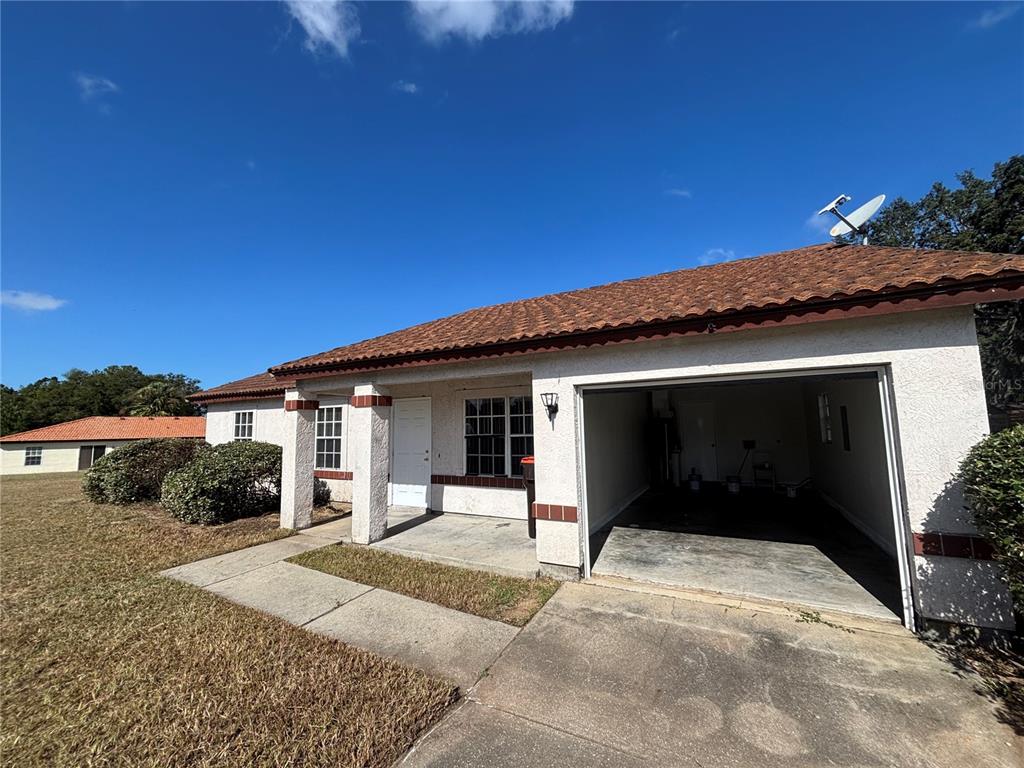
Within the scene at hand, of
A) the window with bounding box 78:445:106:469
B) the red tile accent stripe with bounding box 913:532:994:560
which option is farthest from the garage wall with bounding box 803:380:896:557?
the window with bounding box 78:445:106:469

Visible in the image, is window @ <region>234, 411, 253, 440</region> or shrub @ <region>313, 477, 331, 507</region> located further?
window @ <region>234, 411, 253, 440</region>

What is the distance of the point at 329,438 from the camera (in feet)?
37.8

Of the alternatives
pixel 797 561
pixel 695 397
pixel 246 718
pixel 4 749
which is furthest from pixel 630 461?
pixel 4 749

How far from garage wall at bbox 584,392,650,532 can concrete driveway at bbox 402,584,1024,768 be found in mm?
3230

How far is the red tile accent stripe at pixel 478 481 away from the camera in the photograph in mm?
8734

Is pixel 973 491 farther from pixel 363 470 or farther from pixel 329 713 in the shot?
pixel 363 470

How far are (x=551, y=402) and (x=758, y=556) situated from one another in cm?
410

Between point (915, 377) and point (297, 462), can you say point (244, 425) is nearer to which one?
point (297, 462)

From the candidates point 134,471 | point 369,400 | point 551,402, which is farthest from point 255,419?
point 551,402

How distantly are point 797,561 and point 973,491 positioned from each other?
3002 millimetres

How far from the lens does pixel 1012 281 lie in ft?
11.5

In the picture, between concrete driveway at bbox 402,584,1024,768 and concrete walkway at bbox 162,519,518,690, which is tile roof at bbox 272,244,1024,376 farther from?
concrete walkway at bbox 162,519,518,690

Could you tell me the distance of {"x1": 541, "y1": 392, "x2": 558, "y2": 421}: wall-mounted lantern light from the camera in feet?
18.4

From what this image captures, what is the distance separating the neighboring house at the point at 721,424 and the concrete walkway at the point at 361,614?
5.24 ft
